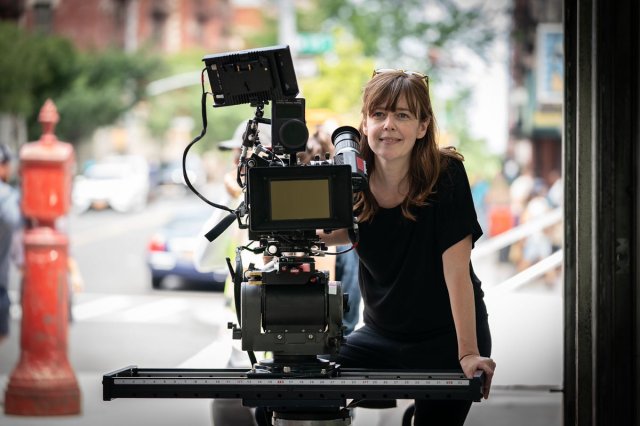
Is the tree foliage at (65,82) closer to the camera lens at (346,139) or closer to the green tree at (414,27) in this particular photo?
the green tree at (414,27)

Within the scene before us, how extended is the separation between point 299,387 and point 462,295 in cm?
51

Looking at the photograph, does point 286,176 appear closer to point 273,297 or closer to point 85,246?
point 273,297

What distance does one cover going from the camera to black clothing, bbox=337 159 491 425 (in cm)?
285

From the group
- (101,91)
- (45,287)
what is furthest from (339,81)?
(45,287)

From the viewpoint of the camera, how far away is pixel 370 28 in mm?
28125

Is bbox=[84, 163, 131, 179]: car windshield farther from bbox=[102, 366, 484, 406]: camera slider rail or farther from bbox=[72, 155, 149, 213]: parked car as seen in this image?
bbox=[102, 366, 484, 406]: camera slider rail

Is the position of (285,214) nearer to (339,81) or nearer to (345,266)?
(345,266)

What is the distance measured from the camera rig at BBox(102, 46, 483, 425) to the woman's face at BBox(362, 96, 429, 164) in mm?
161

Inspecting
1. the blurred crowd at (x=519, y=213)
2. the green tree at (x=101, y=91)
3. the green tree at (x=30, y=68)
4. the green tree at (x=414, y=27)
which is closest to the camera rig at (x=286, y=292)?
the blurred crowd at (x=519, y=213)

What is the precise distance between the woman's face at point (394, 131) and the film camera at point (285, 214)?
13cm

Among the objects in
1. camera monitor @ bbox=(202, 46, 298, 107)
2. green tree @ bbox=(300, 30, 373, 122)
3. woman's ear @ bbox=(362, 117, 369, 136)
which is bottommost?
woman's ear @ bbox=(362, 117, 369, 136)

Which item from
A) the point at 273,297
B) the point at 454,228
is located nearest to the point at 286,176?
the point at 273,297

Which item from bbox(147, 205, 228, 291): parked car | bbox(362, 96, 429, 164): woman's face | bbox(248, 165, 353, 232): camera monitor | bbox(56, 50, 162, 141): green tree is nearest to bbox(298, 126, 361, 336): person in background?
bbox(362, 96, 429, 164): woman's face

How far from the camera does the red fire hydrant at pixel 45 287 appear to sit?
5.95 meters
